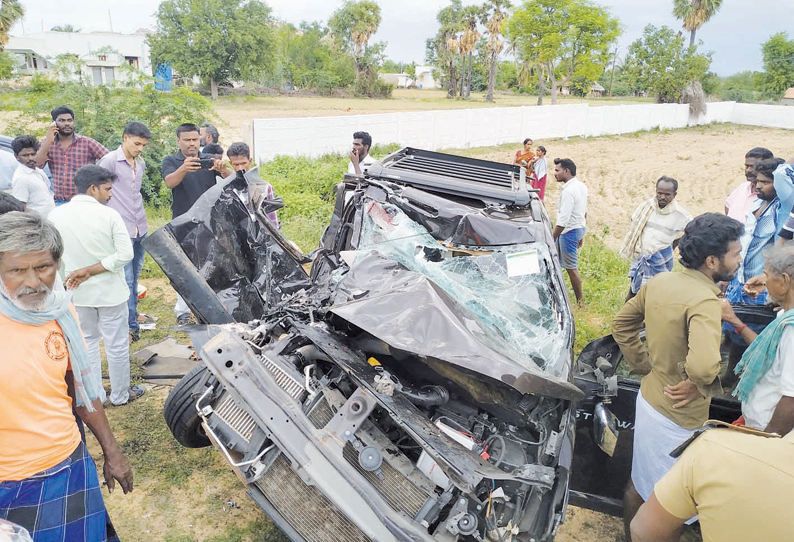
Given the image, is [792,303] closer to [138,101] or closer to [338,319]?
[338,319]

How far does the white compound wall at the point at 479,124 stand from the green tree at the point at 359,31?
95.8 feet

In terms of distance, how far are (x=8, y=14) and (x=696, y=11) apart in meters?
49.1

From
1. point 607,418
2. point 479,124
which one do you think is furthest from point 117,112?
point 479,124

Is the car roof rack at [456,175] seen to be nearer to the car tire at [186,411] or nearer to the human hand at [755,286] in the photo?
the human hand at [755,286]

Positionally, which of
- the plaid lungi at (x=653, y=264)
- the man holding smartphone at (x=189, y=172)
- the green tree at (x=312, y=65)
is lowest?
the plaid lungi at (x=653, y=264)

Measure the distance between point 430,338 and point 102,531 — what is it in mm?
1686

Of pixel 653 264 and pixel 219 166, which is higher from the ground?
pixel 219 166

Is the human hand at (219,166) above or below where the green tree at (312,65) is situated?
below

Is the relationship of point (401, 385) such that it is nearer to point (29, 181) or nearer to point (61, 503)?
point (61, 503)

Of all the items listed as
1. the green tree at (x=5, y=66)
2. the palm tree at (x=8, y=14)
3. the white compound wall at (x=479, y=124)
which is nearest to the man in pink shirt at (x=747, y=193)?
the white compound wall at (x=479, y=124)

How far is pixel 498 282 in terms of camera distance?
143 inches

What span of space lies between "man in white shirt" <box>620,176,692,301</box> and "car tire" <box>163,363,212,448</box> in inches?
171

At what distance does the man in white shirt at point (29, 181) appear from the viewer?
5527 mm

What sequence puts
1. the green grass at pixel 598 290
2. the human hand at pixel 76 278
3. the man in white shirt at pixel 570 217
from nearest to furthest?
1. the human hand at pixel 76 278
2. the green grass at pixel 598 290
3. the man in white shirt at pixel 570 217
